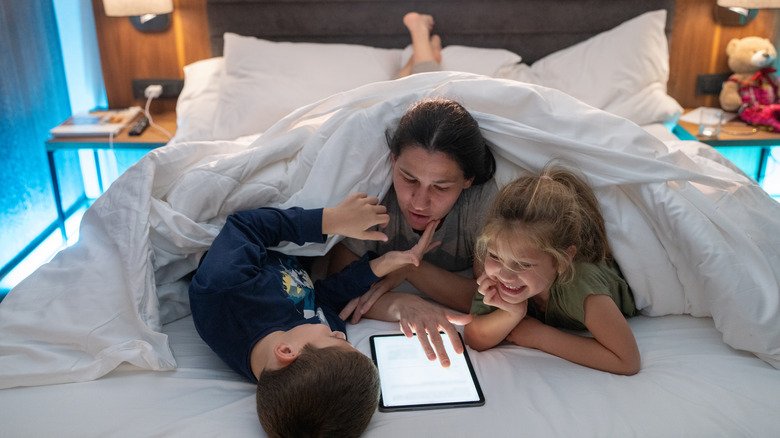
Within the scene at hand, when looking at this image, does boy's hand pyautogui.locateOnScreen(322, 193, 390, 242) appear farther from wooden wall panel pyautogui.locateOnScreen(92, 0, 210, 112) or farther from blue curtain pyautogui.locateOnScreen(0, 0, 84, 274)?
wooden wall panel pyautogui.locateOnScreen(92, 0, 210, 112)

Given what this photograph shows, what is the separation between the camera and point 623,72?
2412mm

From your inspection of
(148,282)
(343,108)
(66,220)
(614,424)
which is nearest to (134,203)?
(148,282)

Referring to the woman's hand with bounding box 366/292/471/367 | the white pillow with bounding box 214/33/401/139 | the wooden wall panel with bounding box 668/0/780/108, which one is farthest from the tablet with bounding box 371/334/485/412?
the wooden wall panel with bounding box 668/0/780/108

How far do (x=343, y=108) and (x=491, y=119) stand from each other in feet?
1.30

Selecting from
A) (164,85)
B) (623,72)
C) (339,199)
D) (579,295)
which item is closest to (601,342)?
(579,295)

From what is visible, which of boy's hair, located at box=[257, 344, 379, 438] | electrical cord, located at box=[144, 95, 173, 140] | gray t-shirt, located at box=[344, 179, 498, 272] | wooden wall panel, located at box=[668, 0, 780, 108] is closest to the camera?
boy's hair, located at box=[257, 344, 379, 438]

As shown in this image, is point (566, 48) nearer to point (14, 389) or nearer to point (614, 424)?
point (614, 424)

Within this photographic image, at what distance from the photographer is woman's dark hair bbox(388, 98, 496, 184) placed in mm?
1396

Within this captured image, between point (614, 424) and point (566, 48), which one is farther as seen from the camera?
point (566, 48)

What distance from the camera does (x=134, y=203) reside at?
1431 mm

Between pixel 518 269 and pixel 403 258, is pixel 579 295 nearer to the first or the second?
pixel 518 269

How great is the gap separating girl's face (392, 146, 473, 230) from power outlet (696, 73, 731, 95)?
6.22 ft

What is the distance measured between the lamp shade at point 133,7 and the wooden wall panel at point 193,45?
0.74 ft

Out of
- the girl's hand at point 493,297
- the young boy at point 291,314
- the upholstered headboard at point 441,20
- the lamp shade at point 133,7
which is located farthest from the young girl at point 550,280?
the lamp shade at point 133,7
